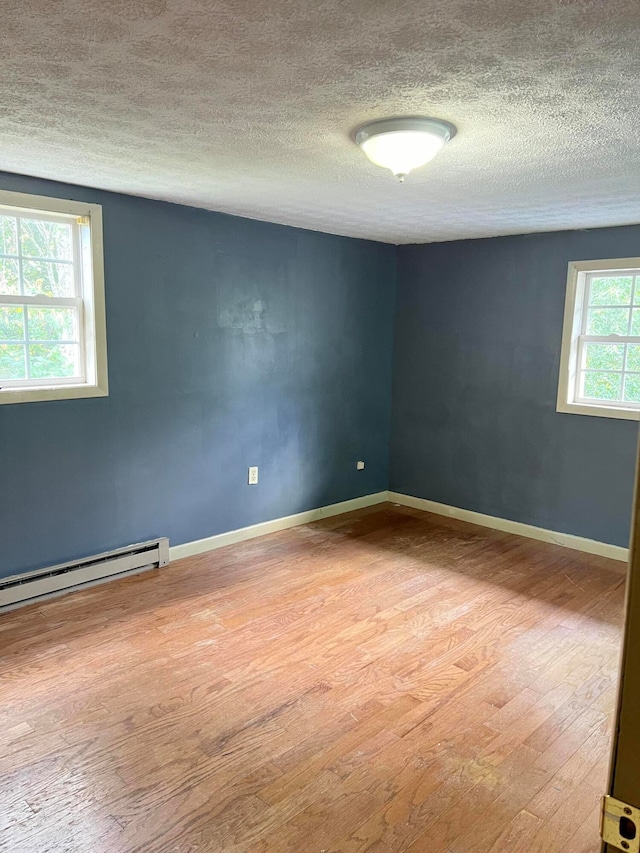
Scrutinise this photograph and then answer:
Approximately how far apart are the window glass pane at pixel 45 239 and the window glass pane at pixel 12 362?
523mm

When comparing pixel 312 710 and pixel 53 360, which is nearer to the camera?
pixel 312 710

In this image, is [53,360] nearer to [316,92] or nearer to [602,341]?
[316,92]

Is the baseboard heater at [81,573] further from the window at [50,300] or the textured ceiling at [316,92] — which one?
the textured ceiling at [316,92]

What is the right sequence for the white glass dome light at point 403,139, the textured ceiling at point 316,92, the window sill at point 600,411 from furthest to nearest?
the window sill at point 600,411 < the white glass dome light at point 403,139 < the textured ceiling at point 316,92

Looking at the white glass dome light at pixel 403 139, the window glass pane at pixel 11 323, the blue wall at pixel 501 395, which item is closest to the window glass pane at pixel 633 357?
the blue wall at pixel 501 395

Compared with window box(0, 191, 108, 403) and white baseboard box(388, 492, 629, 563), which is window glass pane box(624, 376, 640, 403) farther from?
window box(0, 191, 108, 403)

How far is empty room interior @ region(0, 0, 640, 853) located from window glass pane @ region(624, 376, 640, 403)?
0.05 feet

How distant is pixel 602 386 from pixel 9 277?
3.90 meters

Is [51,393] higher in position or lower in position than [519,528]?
higher

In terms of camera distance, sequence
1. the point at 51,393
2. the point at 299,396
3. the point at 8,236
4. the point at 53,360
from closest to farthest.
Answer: the point at 8,236, the point at 51,393, the point at 53,360, the point at 299,396

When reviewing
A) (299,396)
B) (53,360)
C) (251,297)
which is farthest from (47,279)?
(299,396)

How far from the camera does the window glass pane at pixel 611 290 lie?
13.5ft

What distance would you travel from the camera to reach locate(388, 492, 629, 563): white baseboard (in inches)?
166

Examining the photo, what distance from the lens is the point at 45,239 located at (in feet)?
11.0
